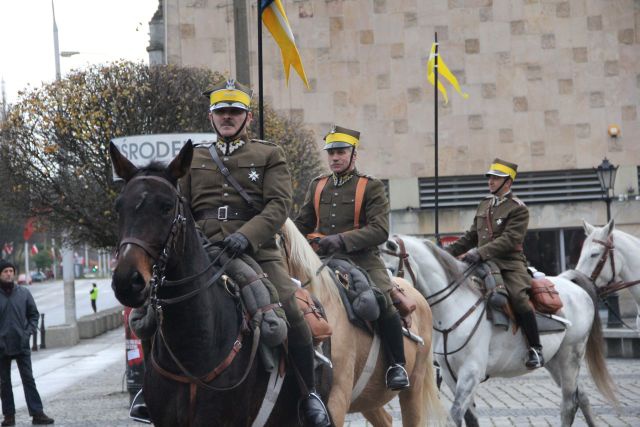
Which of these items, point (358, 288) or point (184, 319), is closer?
point (184, 319)

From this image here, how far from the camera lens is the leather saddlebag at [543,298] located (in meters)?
11.6

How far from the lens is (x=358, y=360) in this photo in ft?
26.1

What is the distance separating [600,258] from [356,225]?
6.90 metres

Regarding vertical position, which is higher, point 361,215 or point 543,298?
point 361,215

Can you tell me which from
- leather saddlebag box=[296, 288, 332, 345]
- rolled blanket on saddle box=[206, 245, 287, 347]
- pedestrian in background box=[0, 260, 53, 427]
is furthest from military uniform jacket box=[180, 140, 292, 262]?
pedestrian in background box=[0, 260, 53, 427]

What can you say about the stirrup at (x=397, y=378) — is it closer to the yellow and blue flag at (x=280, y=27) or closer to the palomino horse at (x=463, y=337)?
the palomino horse at (x=463, y=337)

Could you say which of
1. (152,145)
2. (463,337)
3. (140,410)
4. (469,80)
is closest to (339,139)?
(140,410)

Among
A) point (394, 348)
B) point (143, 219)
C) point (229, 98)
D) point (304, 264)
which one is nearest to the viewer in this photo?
point (143, 219)

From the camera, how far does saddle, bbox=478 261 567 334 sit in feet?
36.4

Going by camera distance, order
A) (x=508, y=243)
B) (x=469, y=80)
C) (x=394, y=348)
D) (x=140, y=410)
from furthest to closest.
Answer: (x=469, y=80)
(x=508, y=243)
(x=394, y=348)
(x=140, y=410)

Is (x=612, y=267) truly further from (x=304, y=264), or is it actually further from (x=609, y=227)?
(x=304, y=264)

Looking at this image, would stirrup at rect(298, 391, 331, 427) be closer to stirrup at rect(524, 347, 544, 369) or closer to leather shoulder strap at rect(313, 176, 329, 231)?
leather shoulder strap at rect(313, 176, 329, 231)

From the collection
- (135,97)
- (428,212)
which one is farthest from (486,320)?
(428,212)

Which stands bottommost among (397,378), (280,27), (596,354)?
(596,354)
